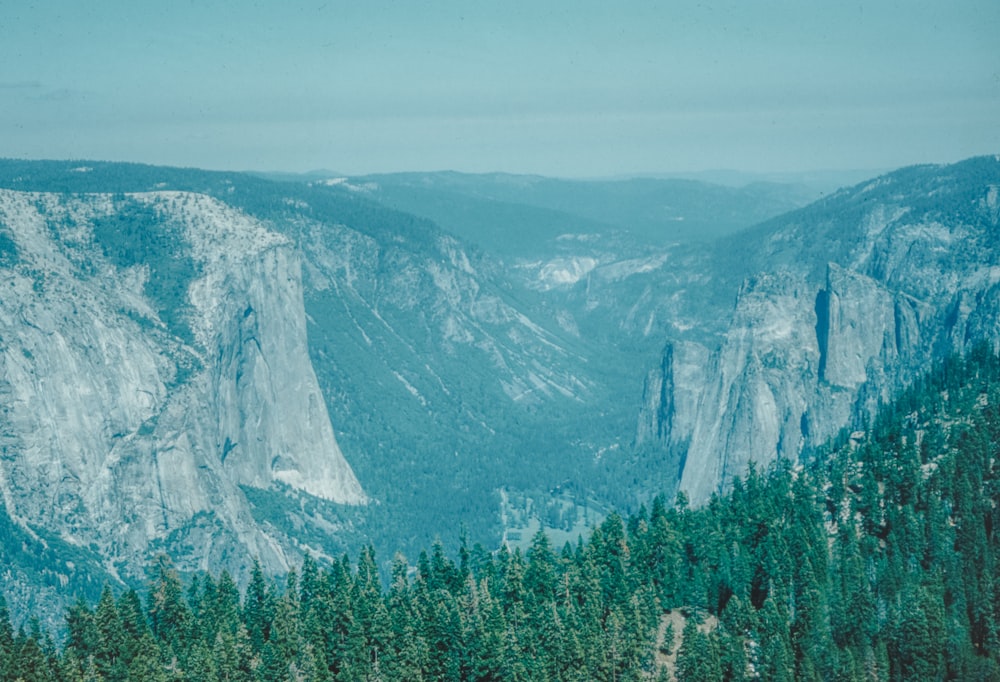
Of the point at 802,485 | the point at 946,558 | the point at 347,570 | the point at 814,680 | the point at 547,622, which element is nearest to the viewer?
the point at 814,680

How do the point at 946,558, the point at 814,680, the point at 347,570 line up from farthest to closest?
1. the point at 347,570
2. the point at 946,558
3. the point at 814,680

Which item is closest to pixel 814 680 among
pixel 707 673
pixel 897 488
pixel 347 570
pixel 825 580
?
pixel 707 673

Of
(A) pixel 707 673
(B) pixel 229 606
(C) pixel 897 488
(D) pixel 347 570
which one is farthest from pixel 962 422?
(B) pixel 229 606

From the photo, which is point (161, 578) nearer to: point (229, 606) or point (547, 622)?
point (229, 606)

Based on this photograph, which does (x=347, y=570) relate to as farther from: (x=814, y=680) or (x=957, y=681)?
(x=957, y=681)

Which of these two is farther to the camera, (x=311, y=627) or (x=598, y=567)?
(x=598, y=567)

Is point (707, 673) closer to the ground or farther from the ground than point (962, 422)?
closer to the ground
